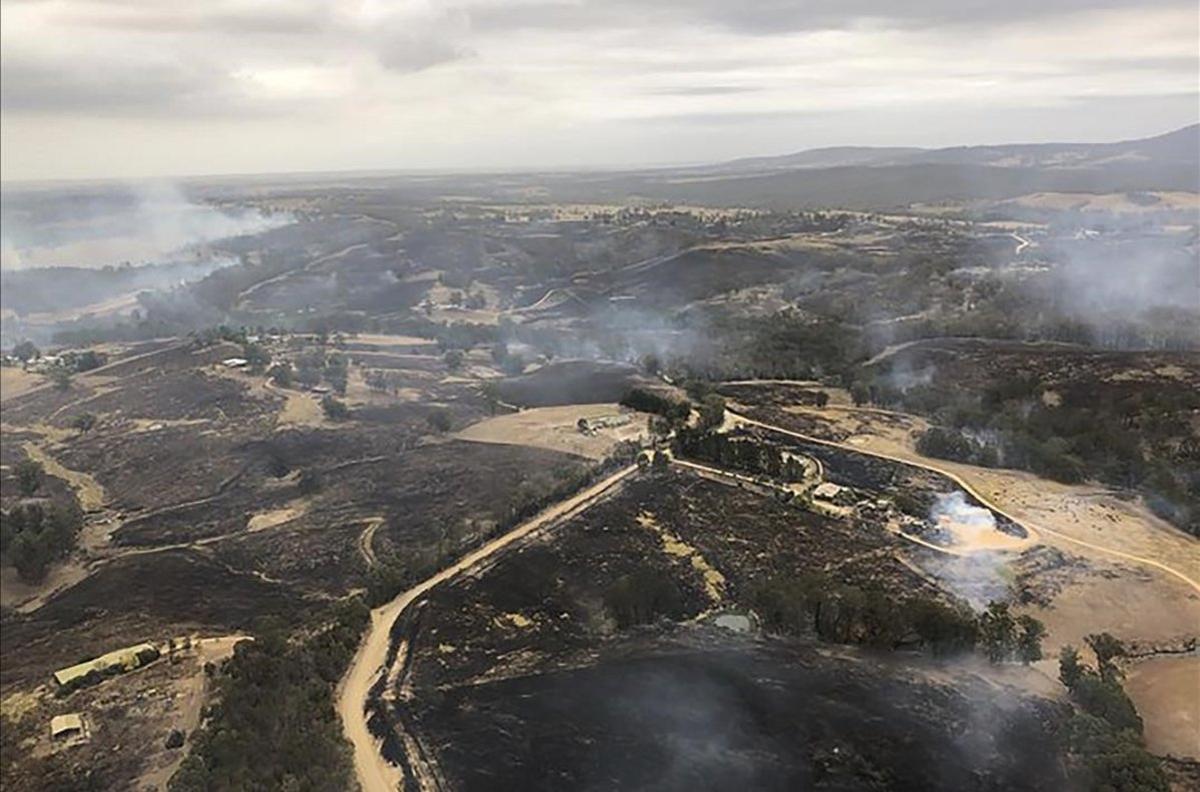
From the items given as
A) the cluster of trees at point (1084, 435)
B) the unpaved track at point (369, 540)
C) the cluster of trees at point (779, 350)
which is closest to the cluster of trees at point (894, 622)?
the cluster of trees at point (1084, 435)

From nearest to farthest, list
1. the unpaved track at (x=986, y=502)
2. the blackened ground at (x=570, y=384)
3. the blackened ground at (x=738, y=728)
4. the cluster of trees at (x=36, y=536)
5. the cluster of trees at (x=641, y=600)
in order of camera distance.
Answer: the blackened ground at (x=738, y=728) → the cluster of trees at (x=641, y=600) → the unpaved track at (x=986, y=502) → the cluster of trees at (x=36, y=536) → the blackened ground at (x=570, y=384)

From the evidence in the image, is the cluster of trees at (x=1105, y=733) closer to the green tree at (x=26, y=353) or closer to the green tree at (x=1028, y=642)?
the green tree at (x=1028, y=642)

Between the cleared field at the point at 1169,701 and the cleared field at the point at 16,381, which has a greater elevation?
the cleared field at the point at 1169,701

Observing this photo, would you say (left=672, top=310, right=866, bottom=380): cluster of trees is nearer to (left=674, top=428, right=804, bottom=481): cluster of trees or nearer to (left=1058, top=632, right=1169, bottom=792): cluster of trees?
(left=674, top=428, right=804, bottom=481): cluster of trees

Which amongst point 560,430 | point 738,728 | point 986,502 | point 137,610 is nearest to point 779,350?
point 560,430

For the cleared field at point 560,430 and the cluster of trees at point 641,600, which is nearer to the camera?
the cluster of trees at point 641,600

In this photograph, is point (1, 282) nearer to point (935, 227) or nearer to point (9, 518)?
point (9, 518)

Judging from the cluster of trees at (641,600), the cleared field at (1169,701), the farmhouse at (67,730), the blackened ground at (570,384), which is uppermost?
the cluster of trees at (641,600)
